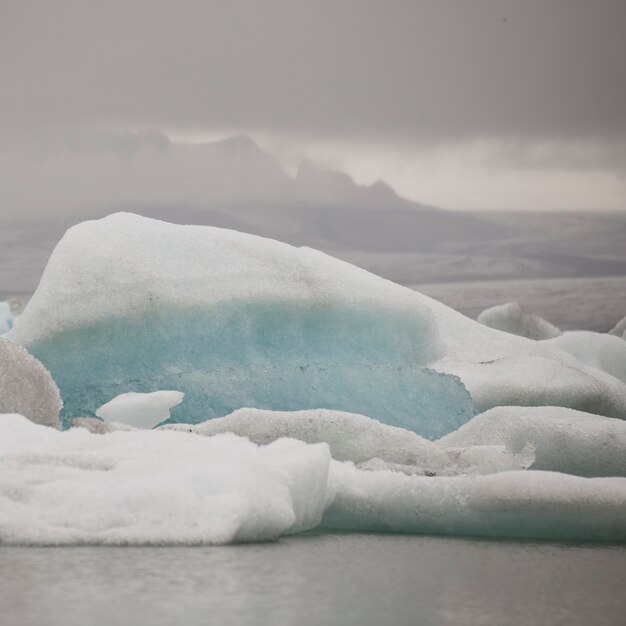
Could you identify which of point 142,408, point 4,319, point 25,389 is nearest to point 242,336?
point 142,408

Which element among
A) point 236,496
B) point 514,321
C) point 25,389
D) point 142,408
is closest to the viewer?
point 236,496

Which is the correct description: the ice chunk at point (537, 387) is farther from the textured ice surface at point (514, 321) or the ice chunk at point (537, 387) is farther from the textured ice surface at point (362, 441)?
the textured ice surface at point (514, 321)

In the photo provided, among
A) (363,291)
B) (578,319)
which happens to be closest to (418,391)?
(363,291)

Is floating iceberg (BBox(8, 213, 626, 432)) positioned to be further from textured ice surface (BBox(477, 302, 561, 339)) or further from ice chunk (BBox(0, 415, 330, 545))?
textured ice surface (BBox(477, 302, 561, 339))

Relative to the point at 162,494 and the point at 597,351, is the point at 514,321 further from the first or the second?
the point at 162,494

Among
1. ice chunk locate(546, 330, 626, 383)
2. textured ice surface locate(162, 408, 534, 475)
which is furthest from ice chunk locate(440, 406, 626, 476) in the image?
ice chunk locate(546, 330, 626, 383)

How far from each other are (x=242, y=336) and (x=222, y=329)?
0.51 ft

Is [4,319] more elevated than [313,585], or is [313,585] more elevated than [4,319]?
[313,585]

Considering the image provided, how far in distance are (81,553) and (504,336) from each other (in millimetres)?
6301

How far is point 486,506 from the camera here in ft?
14.2

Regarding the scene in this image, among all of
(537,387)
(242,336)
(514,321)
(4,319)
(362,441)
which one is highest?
(242,336)

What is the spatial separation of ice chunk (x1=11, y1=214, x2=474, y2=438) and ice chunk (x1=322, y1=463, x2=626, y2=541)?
3.42m

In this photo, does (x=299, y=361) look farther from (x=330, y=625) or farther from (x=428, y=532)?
(x=330, y=625)

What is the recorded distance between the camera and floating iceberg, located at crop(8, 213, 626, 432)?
7.77 metres
